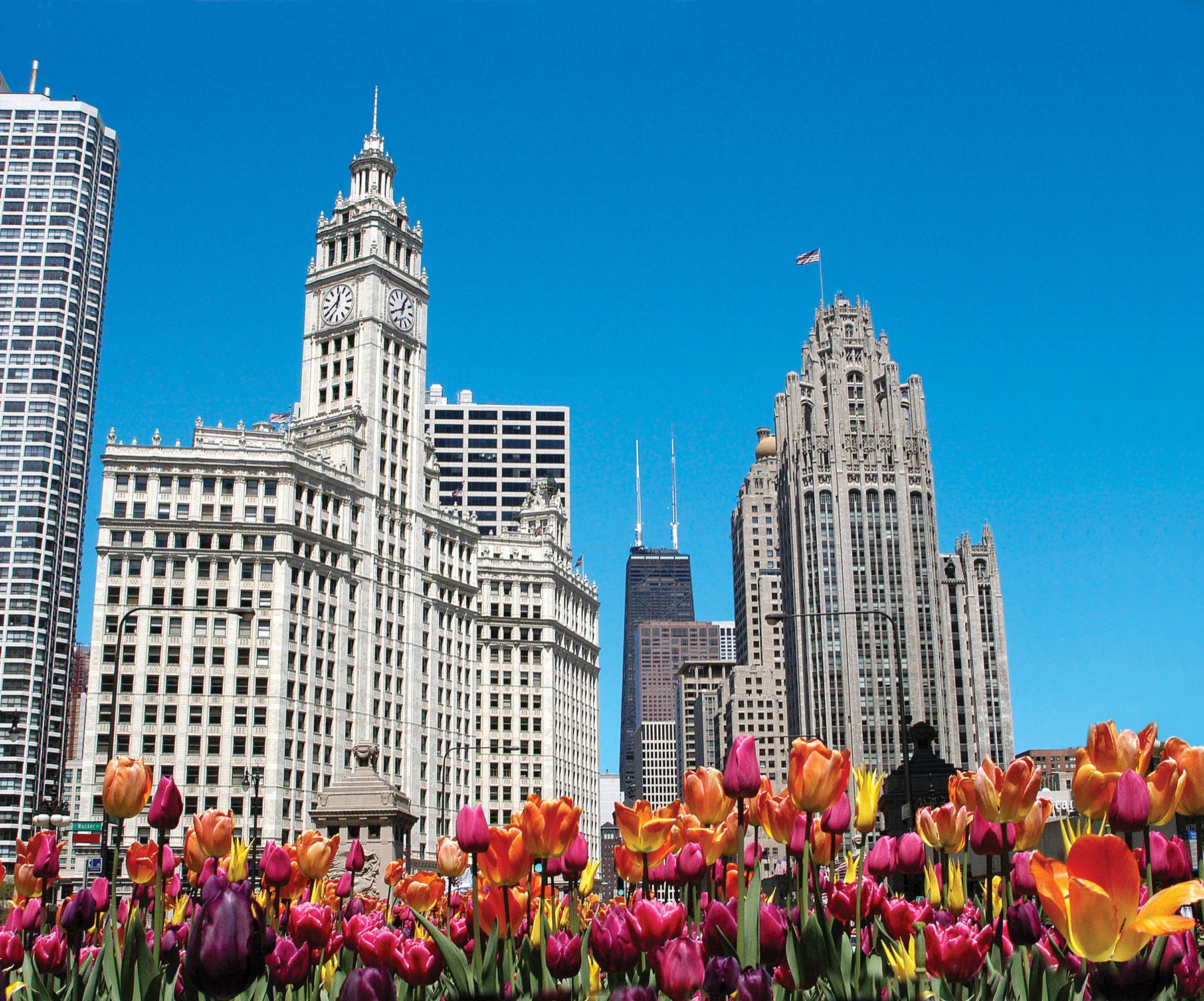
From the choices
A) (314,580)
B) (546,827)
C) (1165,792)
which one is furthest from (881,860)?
(314,580)

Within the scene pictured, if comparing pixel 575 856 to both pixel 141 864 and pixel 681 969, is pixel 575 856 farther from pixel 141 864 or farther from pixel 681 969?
pixel 141 864

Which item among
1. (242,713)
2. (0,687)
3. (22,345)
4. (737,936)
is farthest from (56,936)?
(22,345)

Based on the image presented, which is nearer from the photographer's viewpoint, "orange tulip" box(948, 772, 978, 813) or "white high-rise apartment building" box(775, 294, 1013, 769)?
"orange tulip" box(948, 772, 978, 813)

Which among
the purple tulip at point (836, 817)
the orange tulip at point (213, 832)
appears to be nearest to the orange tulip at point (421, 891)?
the orange tulip at point (213, 832)

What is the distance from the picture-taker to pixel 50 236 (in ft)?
479

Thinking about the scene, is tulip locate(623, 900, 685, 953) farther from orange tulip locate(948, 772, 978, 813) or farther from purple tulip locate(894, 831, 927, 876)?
purple tulip locate(894, 831, 927, 876)

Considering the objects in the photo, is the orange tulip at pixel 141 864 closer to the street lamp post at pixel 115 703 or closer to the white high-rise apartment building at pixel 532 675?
the street lamp post at pixel 115 703

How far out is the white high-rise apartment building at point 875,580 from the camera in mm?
157875

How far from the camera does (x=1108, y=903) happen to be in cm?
353

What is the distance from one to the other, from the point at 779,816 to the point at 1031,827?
4.13ft

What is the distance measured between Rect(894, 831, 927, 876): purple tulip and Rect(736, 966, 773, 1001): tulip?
7.37 ft

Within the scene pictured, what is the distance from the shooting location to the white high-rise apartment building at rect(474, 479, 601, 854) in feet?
409

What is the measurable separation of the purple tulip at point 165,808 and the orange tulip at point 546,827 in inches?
68.6

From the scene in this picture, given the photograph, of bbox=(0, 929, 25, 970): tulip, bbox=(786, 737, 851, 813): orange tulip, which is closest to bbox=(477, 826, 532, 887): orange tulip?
bbox=(786, 737, 851, 813): orange tulip
